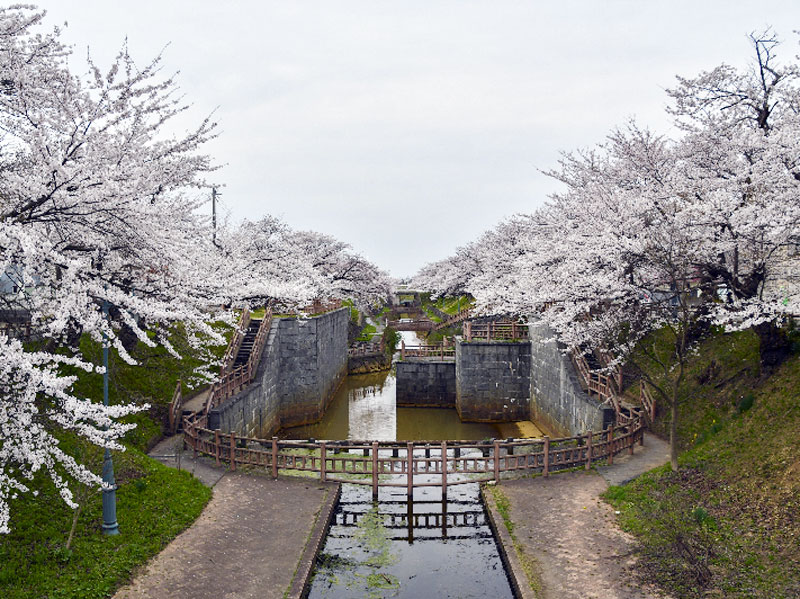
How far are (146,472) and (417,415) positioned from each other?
18.1 meters

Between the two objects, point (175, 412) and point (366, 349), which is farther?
point (366, 349)

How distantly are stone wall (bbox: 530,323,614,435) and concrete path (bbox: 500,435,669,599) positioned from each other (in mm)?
3140

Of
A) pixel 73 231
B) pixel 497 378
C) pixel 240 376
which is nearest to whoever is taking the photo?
pixel 73 231

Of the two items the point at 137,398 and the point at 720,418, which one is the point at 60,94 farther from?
the point at 720,418

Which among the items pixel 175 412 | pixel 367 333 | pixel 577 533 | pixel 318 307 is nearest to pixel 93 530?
pixel 175 412

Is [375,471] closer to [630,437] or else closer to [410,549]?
[410,549]

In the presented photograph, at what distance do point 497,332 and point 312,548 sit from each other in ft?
63.2

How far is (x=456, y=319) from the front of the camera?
1583 inches

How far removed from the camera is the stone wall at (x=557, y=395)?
66.4ft

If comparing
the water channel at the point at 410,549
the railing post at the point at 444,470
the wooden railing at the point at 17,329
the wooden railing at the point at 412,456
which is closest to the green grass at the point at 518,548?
the water channel at the point at 410,549

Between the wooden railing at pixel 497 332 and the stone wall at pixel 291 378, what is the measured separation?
7.16m

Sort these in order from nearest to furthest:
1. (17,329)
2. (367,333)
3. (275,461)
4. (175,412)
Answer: (17,329), (275,461), (175,412), (367,333)

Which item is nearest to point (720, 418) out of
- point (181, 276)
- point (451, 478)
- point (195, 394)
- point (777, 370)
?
point (777, 370)

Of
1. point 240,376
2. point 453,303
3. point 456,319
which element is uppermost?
point 453,303
